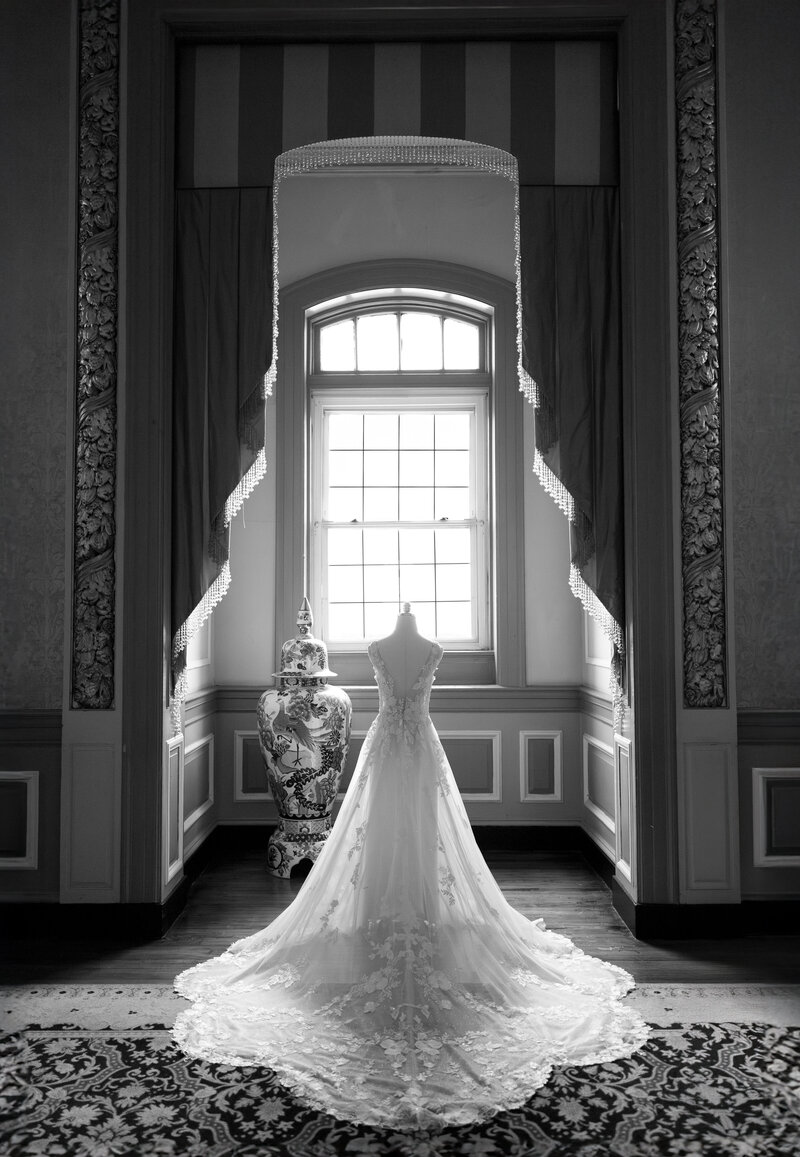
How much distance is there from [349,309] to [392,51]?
172cm

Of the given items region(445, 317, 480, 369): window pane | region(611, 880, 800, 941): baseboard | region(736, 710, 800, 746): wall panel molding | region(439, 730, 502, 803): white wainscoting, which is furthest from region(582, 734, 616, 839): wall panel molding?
region(445, 317, 480, 369): window pane

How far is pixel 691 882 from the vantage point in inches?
141

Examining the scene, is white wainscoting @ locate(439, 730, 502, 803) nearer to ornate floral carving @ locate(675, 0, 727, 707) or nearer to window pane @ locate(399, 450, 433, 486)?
window pane @ locate(399, 450, 433, 486)

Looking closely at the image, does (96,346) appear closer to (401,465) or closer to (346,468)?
(346,468)

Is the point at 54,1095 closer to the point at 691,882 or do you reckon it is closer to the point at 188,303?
the point at 691,882

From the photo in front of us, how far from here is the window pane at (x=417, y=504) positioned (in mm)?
5406

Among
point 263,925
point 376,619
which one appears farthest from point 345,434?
point 263,925

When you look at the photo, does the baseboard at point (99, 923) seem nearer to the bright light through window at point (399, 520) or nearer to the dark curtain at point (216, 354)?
the dark curtain at point (216, 354)

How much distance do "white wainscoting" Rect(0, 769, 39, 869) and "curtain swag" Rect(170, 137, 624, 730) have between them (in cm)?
64

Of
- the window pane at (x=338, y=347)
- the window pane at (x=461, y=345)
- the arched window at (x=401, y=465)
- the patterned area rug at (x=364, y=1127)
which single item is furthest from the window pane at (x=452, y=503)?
the patterned area rug at (x=364, y=1127)

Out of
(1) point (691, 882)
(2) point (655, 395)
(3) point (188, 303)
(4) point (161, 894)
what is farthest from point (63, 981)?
(2) point (655, 395)

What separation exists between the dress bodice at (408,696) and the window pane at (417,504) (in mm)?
2284

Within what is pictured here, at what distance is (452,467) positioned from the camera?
213 inches

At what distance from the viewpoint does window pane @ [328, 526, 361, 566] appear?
5.38 meters
